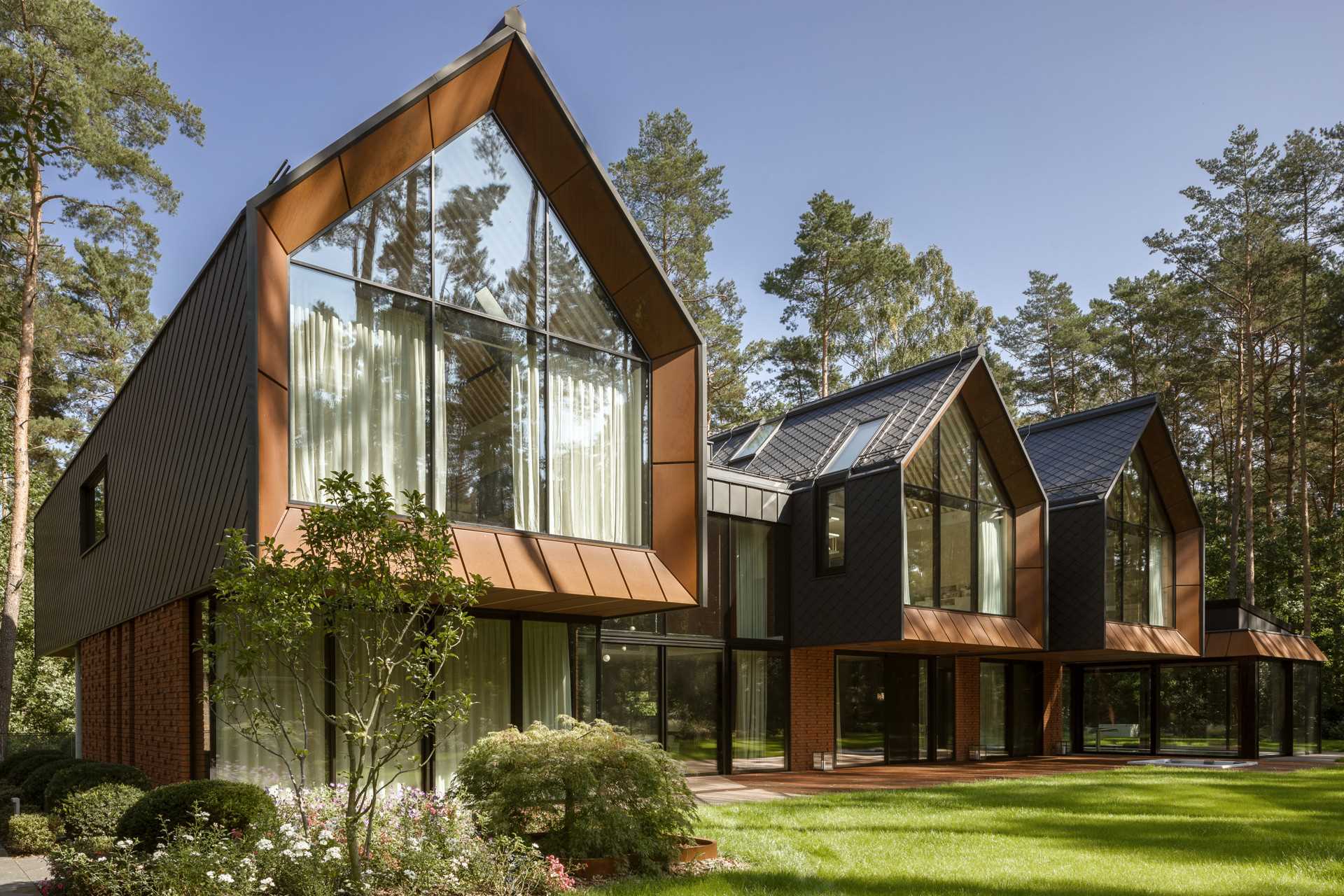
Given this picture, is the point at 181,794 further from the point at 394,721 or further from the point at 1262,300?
the point at 1262,300

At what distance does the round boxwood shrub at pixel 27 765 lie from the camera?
1313 cm

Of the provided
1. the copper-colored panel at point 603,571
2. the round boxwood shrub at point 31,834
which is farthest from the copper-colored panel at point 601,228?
the round boxwood shrub at point 31,834

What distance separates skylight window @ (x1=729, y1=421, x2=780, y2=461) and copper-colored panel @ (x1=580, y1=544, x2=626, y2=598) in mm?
10543

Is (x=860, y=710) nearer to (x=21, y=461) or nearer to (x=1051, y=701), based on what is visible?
(x=1051, y=701)

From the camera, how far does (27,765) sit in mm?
13305

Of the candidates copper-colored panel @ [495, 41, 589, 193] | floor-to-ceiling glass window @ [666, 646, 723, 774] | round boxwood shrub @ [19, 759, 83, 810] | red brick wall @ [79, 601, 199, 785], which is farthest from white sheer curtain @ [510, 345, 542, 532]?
floor-to-ceiling glass window @ [666, 646, 723, 774]

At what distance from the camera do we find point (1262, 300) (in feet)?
115

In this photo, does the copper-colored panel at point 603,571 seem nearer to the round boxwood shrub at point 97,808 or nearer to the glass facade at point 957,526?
the round boxwood shrub at point 97,808

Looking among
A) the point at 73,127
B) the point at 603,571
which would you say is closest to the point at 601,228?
the point at 603,571

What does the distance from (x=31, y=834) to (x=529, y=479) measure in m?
5.94

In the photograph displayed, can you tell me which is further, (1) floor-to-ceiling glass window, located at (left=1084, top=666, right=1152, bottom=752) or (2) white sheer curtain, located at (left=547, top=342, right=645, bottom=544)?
(1) floor-to-ceiling glass window, located at (left=1084, top=666, right=1152, bottom=752)

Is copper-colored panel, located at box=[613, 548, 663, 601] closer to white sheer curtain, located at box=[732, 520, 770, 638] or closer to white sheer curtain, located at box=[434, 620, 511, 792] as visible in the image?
white sheer curtain, located at box=[434, 620, 511, 792]

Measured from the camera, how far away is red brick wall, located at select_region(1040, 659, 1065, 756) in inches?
966

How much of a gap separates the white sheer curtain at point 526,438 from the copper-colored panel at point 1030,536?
12.4m
